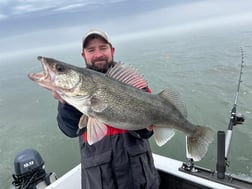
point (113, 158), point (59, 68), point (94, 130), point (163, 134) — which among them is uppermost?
point (59, 68)

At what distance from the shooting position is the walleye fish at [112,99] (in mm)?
2458

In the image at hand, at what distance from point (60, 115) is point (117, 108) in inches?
29.5

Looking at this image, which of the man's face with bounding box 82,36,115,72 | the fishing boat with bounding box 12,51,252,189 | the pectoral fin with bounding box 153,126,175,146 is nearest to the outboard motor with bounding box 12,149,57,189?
A: the fishing boat with bounding box 12,51,252,189

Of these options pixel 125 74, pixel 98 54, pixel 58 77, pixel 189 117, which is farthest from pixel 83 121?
pixel 189 117

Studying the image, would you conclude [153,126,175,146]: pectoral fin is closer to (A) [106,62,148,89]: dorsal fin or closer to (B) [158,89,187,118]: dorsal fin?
(B) [158,89,187,118]: dorsal fin

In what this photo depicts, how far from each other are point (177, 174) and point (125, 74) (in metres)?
1.83

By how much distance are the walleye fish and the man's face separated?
68 cm

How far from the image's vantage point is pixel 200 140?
10.00ft

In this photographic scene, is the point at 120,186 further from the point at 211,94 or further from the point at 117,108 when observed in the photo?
the point at 211,94

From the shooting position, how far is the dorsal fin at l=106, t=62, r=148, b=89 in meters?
2.64

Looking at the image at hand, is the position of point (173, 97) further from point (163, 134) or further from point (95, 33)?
point (95, 33)

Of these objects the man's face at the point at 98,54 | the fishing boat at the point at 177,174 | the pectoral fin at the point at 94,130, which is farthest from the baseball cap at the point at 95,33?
the fishing boat at the point at 177,174

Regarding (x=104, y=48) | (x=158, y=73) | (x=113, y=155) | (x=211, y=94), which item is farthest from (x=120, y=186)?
(x=158, y=73)

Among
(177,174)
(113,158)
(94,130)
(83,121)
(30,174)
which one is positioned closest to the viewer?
(94,130)
